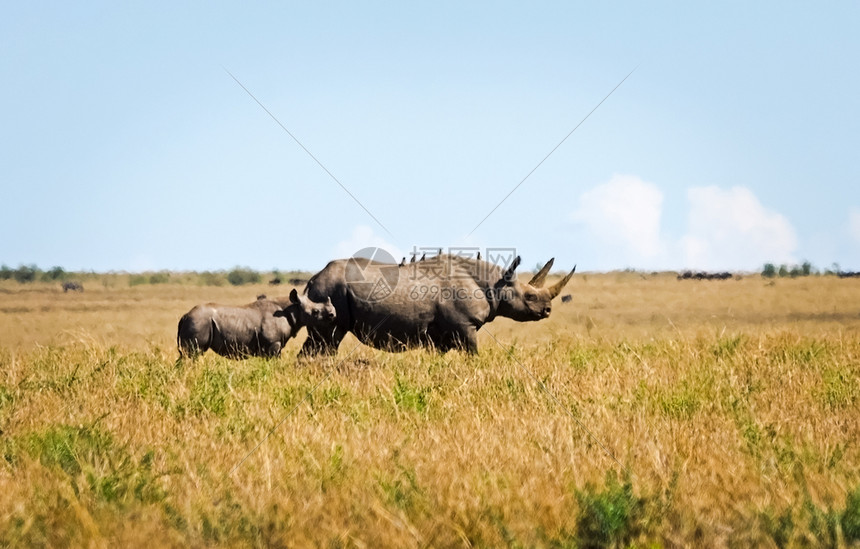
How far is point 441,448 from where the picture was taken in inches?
211

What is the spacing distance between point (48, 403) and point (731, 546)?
583cm

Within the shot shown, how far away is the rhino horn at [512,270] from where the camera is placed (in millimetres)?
10969

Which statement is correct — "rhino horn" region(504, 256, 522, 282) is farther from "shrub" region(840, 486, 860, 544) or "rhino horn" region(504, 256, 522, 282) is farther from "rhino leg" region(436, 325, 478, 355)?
"shrub" region(840, 486, 860, 544)

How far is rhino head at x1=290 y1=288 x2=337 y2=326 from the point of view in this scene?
1025 centimetres

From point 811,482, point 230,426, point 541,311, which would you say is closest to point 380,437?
point 230,426

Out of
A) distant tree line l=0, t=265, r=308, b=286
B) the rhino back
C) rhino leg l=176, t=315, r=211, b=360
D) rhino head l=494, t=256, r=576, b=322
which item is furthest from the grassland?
distant tree line l=0, t=265, r=308, b=286

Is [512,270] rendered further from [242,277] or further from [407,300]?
[242,277]

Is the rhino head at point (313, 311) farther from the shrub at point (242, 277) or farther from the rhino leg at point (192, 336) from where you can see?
the shrub at point (242, 277)

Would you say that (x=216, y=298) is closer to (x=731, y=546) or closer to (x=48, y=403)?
(x=48, y=403)

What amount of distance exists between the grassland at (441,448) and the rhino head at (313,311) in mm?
540

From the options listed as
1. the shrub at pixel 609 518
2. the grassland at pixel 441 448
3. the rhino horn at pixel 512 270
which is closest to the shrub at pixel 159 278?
the grassland at pixel 441 448

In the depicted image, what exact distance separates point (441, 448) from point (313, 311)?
517 centimetres

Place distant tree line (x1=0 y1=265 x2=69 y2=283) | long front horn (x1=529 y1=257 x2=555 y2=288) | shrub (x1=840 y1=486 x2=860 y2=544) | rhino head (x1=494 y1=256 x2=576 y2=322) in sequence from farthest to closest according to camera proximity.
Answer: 1. distant tree line (x1=0 y1=265 x2=69 y2=283)
2. long front horn (x1=529 y1=257 x2=555 y2=288)
3. rhino head (x1=494 y1=256 x2=576 y2=322)
4. shrub (x1=840 y1=486 x2=860 y2=544)

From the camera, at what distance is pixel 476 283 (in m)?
11.0
